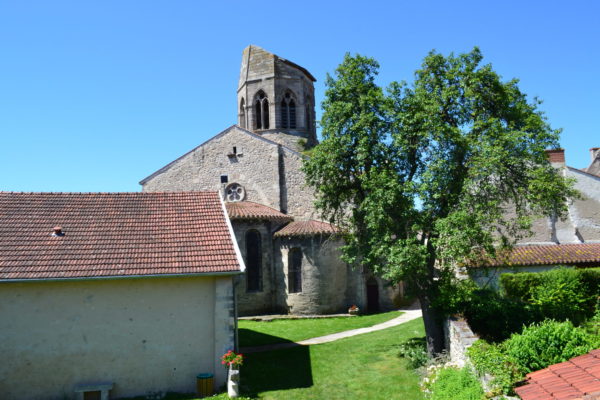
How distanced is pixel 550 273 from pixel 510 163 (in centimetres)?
635

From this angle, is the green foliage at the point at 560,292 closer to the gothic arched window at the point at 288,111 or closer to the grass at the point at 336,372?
the grass at the point at 336,372

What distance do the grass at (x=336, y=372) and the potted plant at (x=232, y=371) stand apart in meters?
0.50

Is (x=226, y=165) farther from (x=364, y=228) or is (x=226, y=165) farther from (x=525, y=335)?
(x=525, y=335)

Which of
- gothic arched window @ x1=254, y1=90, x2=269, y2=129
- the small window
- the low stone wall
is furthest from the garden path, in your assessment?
gothic arched window @ x1=254, y1=90, x2=269, y2=129

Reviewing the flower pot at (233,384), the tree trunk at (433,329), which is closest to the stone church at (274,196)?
the tree trunk at (433,329)

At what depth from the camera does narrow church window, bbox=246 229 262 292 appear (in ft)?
81.7

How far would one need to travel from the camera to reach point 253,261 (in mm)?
25031

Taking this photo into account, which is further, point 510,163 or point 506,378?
point 510,163

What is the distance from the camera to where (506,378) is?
779cm

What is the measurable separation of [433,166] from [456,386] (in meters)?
5.77

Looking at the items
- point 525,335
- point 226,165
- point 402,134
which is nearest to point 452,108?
point 402,134

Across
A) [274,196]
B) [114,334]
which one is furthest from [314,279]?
[114,334]

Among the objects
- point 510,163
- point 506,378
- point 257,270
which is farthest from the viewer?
point 257,270

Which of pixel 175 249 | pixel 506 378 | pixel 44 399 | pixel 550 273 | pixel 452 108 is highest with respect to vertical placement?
pixel 452 108
